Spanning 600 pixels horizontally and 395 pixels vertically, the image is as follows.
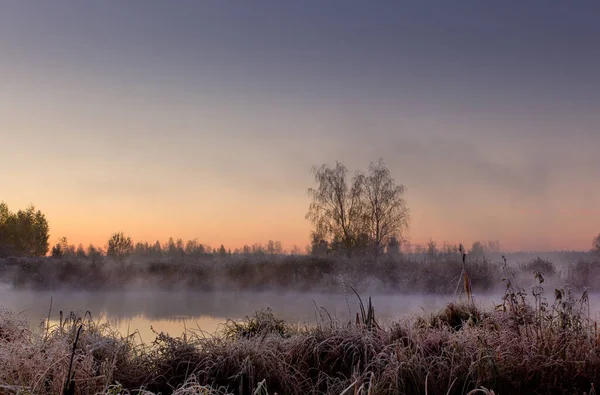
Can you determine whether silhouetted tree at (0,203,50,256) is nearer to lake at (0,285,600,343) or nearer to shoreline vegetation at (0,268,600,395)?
lake at (0,285,600,343)

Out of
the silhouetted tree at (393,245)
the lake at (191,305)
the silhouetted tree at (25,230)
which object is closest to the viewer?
the lake at (191,305)

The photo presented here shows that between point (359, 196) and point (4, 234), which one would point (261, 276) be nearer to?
point (359, 196)

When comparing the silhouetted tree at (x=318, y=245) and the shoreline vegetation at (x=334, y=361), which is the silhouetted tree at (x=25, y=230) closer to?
the silhouetted tree at (x=318, y=245)

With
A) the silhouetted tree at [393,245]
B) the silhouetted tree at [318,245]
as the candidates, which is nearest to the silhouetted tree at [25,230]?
the silhouetted tree at [318,245]

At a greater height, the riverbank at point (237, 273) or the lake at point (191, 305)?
the riverbank at point (237, 273)

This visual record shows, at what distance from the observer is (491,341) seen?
5.75 m

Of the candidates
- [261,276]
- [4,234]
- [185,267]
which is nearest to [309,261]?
[261,276]

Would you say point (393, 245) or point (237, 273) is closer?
point (237, 273)

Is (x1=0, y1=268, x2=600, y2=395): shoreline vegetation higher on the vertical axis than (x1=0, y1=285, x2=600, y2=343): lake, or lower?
higher

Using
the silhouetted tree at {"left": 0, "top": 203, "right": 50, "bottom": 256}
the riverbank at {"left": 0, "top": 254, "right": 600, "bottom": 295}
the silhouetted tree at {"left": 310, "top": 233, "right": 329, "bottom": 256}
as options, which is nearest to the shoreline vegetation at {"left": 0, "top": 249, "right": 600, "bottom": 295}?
the riverbank at {"left": 0, "top": 254, "right": 600, "bottom": 295}

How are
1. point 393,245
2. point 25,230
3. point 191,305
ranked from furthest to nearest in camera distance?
point 25,230 < point 393,245 < point 191,305

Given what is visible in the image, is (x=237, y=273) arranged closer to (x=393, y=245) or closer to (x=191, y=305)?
(x=191, y=305)

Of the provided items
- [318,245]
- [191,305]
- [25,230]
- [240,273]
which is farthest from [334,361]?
[25,230]

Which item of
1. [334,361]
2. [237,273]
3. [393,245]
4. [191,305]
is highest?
[393,245]
